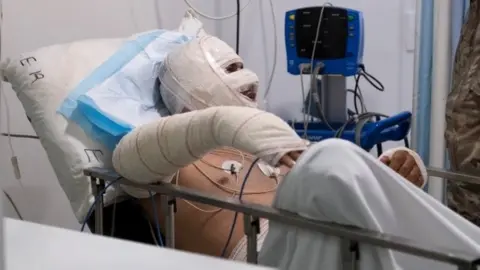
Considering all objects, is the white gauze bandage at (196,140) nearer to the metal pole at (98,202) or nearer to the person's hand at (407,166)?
the metal pole at (98,202)

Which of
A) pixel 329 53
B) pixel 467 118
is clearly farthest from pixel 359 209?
pixel 329 53

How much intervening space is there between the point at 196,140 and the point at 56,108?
0.52 m

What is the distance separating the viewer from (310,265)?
96cm

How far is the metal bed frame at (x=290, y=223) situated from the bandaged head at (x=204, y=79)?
280 millimetres

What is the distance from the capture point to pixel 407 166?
140cm

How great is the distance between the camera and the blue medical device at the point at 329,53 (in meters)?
2.14

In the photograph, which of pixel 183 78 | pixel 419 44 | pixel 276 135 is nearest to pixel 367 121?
pixel 419 44

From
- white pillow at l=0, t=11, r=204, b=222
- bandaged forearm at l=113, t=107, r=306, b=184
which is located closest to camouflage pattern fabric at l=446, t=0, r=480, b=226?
bandaged forearm at l=113, t=107, r=306, b=184

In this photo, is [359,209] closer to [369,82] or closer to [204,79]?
[204,79]

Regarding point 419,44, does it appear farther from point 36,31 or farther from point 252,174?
point 36,31

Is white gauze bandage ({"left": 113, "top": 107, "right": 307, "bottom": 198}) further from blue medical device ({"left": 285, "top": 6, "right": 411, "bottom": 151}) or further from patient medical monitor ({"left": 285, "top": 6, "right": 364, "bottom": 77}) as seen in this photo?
patient medical monitor ({"left": 285, "top": 6, "right": 364, "bottom": 77})

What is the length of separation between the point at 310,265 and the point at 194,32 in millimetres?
1148

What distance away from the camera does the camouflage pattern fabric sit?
1.48 metres

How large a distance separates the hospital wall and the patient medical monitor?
0.34m
